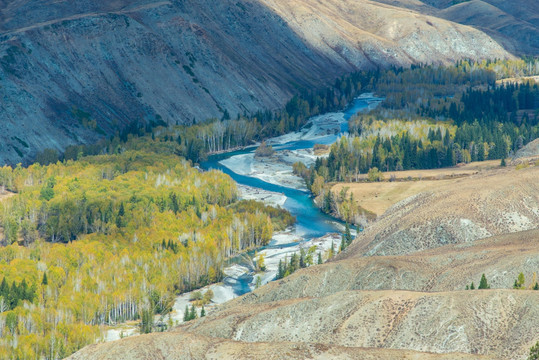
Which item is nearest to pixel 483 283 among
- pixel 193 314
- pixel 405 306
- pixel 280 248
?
pixel 405 306

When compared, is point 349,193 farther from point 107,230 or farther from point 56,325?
point 56,325

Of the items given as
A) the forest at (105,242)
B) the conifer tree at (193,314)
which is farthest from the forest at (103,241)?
the conifer tree at (193,314)

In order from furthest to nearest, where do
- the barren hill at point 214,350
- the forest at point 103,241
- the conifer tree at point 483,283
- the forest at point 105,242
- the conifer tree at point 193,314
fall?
the conifer tree at point 193,314 < the forest at point 105,242 < the forest at point 103,241 < the conifer tree at point 483,283 < the barren hill at point 214,350

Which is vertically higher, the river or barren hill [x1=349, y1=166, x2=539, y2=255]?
barren hill [x1=349, y1=166, x2=539, y2=255]

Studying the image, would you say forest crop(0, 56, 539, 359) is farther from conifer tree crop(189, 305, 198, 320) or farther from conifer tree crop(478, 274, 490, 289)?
conifer tree crop(478, 274, 490, 289)

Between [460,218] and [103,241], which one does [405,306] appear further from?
[103,241]

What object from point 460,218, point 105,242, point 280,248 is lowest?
point 280,248

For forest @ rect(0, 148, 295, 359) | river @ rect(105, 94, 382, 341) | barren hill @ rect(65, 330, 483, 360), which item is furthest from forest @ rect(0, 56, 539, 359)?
barren hill @ rect(65, 330, 483, 360)

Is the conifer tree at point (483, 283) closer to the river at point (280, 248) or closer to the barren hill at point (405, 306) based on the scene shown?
the barren hill at point (405, 306)

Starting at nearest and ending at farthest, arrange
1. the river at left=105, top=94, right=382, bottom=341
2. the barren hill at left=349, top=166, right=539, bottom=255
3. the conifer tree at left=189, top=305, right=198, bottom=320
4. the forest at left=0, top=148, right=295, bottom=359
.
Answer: the forest at left=0, top=148, right=295, bottom=359 < the conifer tree at left=189, top=305, right=198, bottom=320 < the river at left=105, top=94, right=382, bottom=341 < the barren hill at left=349, top=166, right=539, bottom=255
